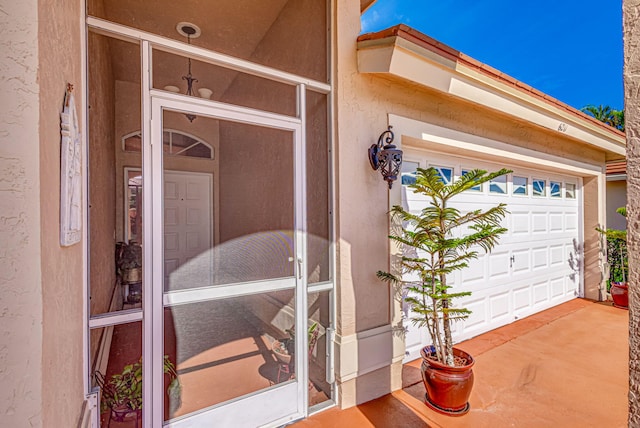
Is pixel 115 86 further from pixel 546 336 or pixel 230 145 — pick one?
pixel 546 336

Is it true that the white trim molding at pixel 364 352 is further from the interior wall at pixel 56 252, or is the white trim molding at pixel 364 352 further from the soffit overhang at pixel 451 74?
the soffit overhang at pixel 451 74

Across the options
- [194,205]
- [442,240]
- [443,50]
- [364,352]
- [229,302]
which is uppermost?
[443,50]

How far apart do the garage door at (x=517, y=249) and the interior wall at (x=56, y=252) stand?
2.67m

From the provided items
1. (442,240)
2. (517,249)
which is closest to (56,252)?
(442,240)

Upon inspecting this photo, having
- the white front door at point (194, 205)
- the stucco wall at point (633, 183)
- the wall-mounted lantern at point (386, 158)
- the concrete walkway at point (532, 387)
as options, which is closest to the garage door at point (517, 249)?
the concrete walkway at point (532, 387)

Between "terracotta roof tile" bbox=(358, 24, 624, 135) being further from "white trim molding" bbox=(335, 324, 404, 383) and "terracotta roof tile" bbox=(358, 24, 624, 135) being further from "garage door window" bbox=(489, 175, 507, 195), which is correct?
"white trim molding" bbox=(335, 324, 404, 383)

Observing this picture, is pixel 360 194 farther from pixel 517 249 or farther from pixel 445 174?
pixel 517 249

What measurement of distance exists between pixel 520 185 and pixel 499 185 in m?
0.55

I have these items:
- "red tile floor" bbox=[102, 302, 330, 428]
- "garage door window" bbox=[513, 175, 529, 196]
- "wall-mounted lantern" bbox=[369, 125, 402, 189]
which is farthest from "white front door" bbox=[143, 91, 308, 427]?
"garage door window" bbox=[513, 175, 529, 196]

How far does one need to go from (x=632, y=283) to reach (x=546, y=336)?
154 inches

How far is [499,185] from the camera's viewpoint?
13.0ft

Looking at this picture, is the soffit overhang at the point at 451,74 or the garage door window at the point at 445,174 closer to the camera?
the soffit overhang at the point at 451,74

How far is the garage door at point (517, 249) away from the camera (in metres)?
3.38

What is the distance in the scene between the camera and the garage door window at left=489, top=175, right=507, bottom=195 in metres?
3.88
